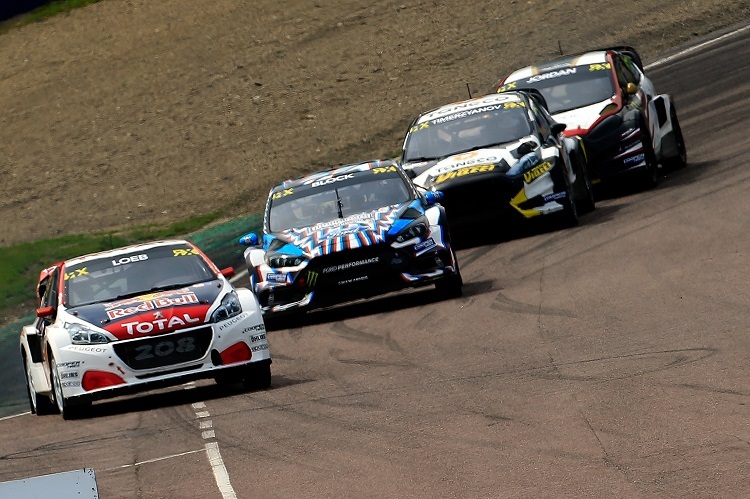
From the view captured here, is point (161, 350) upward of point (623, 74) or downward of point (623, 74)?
upward

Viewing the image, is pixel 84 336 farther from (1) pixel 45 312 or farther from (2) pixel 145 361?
(1) pixel 45 312

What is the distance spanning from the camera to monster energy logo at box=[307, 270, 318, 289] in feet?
49.6

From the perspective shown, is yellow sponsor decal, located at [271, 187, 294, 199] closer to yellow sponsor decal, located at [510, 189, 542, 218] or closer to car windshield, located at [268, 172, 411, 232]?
car windshield, located at [268, 172, 411, 232]

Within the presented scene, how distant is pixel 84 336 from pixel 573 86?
34.0ft

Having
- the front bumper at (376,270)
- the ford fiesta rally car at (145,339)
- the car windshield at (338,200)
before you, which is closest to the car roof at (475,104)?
the car windshield at (338,200)

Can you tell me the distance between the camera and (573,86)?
20.6 meters

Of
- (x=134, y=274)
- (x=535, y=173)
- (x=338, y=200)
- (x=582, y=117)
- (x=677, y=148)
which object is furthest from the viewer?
(x=677, y=148)

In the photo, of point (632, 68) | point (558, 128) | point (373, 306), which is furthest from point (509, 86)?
point (373, 306)

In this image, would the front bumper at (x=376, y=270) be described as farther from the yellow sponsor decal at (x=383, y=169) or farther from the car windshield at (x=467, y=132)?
the car windshield at (x=467, y=132)

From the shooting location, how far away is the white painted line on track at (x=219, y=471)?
8.10m

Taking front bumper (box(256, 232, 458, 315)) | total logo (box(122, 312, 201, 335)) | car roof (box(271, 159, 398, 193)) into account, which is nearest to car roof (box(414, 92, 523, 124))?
car roof (box(271, 159, 398, 193))

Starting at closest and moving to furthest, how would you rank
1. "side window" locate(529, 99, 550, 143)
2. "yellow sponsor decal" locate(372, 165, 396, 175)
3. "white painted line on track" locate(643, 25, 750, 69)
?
"yellow sponsor decal" locate(372, 165, 396, 175) → "side window" locate(529, 99, 550, 143) → "white painted line on track" locate(643, 25, 750, 69)

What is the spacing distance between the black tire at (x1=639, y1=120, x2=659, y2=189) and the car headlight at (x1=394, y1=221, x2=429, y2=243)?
17.1 feet

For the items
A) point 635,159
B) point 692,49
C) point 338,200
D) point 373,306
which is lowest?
point 692,49
